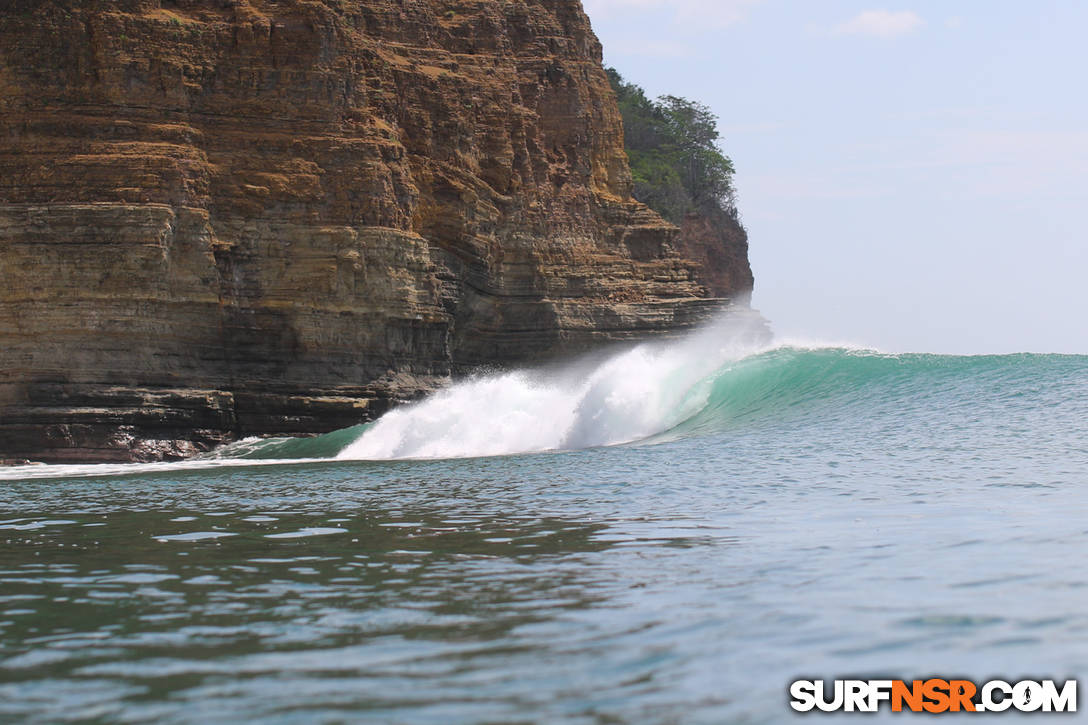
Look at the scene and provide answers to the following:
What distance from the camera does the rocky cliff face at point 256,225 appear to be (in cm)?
2319

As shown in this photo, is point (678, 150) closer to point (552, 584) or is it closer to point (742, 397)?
point (742, 397)

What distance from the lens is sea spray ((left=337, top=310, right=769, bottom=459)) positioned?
24.1 m

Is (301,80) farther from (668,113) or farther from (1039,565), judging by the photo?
(668,113)

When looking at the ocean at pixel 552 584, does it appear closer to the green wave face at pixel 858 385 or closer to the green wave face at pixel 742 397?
the green wave face at pixel 858 385

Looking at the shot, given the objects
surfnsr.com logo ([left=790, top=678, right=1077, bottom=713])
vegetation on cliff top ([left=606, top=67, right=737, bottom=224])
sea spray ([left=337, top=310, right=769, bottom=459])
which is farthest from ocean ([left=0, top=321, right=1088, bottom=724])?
vegetation on cliff top ([left=606, top=67, right=737, bottom=224])

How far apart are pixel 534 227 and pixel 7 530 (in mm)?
23652

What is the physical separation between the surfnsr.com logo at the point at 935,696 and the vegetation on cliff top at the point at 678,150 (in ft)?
166

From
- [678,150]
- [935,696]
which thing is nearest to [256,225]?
[935,696]

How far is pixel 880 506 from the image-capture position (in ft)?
32.4

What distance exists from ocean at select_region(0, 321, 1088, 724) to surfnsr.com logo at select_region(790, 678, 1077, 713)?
0.12 metres

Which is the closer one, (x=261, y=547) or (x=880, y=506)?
(x=261, y=547)

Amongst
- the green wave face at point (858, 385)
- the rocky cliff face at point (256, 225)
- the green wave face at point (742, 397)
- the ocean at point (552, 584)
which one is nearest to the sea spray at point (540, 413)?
the green wave face at point (742, 397)

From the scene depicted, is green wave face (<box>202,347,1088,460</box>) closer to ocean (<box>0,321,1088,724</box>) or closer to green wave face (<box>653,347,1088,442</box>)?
green wave face (<box>653,347,1088,442</box>)

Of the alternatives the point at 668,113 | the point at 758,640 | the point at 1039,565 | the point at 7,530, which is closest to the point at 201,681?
the point at 758,640
